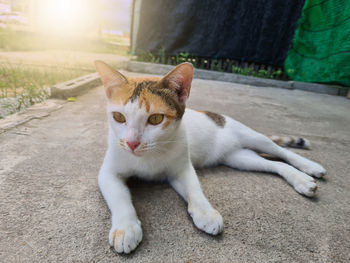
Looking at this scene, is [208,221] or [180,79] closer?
[208,221]

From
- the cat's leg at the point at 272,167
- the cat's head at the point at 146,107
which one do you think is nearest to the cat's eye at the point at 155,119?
the cat's head at the point at 146,107

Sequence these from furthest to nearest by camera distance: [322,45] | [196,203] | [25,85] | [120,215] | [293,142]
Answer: [322,45], [25,85], [293,142], [196,203], [120,215]

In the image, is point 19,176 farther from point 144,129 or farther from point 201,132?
point 201,132

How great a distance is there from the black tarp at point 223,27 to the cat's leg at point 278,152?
4.83 metres

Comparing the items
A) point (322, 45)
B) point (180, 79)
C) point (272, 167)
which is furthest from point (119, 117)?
point (322, 45)

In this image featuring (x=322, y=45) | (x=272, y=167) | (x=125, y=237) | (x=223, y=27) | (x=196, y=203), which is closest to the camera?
(x=125, y=237)

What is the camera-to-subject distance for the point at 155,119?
1275 mm

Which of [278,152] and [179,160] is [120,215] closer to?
[179,160]

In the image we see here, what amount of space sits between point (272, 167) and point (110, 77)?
4.43 ft

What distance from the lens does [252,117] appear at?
3.29m

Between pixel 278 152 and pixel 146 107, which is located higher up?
pixel 146 107

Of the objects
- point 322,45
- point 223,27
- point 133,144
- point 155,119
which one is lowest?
point 133,144

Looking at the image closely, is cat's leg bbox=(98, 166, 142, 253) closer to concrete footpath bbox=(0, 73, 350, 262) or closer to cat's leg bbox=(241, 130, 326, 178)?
concrete footpath bbox=(0, 73, 350, 262)

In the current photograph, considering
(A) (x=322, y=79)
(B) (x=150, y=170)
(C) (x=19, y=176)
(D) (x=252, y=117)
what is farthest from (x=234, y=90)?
(C) (x=19, y=176)
